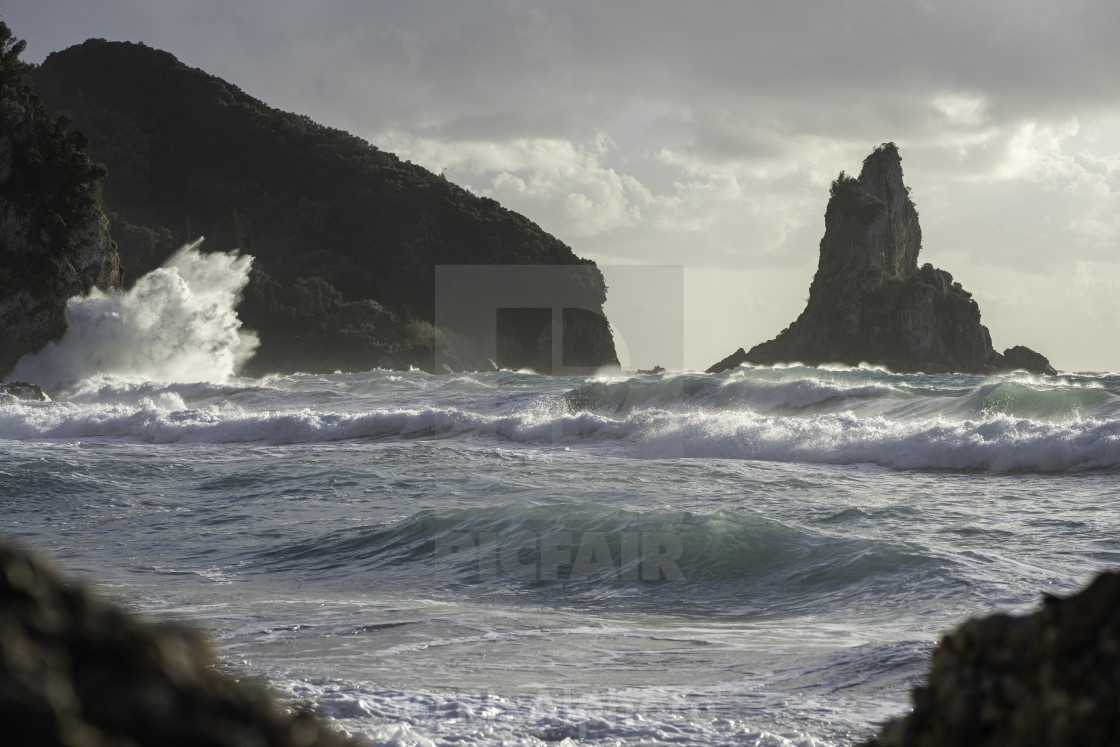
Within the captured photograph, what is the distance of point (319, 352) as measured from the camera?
76000 mm

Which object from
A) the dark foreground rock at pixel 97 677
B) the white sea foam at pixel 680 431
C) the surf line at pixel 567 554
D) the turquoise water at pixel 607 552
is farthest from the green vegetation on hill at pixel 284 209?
the dark foreground rock at pixel 97 677

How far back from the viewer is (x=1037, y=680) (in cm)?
120

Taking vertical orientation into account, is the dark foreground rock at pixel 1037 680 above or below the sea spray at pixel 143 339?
below

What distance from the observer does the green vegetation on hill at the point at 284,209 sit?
7694cm

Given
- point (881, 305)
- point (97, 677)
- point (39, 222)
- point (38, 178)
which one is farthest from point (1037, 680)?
point (881, 305)

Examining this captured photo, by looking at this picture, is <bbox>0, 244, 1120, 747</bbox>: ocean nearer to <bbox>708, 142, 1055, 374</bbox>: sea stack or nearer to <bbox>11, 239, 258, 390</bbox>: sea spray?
<bbox>11, 239, 258, 390</bbox>: sea spray

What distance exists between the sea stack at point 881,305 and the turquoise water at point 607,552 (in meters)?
74.1

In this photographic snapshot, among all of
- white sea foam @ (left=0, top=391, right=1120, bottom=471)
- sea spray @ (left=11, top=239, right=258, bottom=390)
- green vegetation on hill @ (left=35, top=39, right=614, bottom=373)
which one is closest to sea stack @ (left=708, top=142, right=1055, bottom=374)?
green vegetation on hill @ (left=35, top=39, right=614, bottom=373)

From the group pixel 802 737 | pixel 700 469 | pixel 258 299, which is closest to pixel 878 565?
pixel 802 737

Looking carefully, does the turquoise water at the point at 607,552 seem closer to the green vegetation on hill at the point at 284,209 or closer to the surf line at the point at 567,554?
the surf line at the point at 567,554

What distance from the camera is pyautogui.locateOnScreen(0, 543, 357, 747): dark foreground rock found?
0.79m

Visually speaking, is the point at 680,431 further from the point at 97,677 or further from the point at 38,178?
the point at 38,178

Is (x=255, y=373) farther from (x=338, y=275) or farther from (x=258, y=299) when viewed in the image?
(x=338, y=275)

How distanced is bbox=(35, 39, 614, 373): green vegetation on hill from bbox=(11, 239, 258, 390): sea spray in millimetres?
28943
